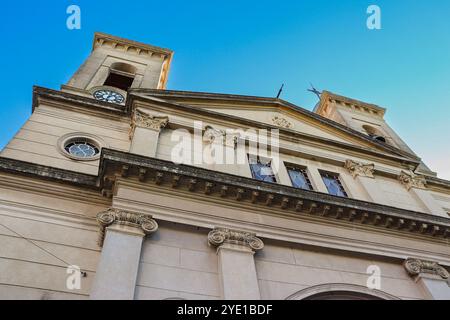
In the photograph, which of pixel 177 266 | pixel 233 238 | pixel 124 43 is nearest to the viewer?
pixel 177 266

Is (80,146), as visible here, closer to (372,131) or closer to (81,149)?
(81,149)

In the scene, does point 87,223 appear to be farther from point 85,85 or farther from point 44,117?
point 85,85

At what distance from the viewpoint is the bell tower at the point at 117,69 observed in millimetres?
20016

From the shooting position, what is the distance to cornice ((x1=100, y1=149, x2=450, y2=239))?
37.6 ft

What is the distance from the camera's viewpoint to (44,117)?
1545cm

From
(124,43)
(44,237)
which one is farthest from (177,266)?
(124,43)

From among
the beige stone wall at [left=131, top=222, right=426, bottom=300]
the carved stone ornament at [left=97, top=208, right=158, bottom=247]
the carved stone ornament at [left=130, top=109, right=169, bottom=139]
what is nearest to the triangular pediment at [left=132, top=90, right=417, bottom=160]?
the carved stone ornament at [left=130, top=109, right=169, bottom=139]

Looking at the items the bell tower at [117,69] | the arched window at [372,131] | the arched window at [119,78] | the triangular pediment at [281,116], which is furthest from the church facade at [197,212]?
the arched window at [372,131]

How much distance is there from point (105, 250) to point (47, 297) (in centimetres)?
179

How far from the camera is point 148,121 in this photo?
1501cm

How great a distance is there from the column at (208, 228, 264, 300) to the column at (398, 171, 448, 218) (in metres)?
9.95

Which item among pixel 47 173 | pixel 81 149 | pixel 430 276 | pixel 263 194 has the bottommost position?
pixel 430 276

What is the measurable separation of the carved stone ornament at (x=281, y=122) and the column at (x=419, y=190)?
607 cm

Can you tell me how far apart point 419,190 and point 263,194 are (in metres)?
9.79
